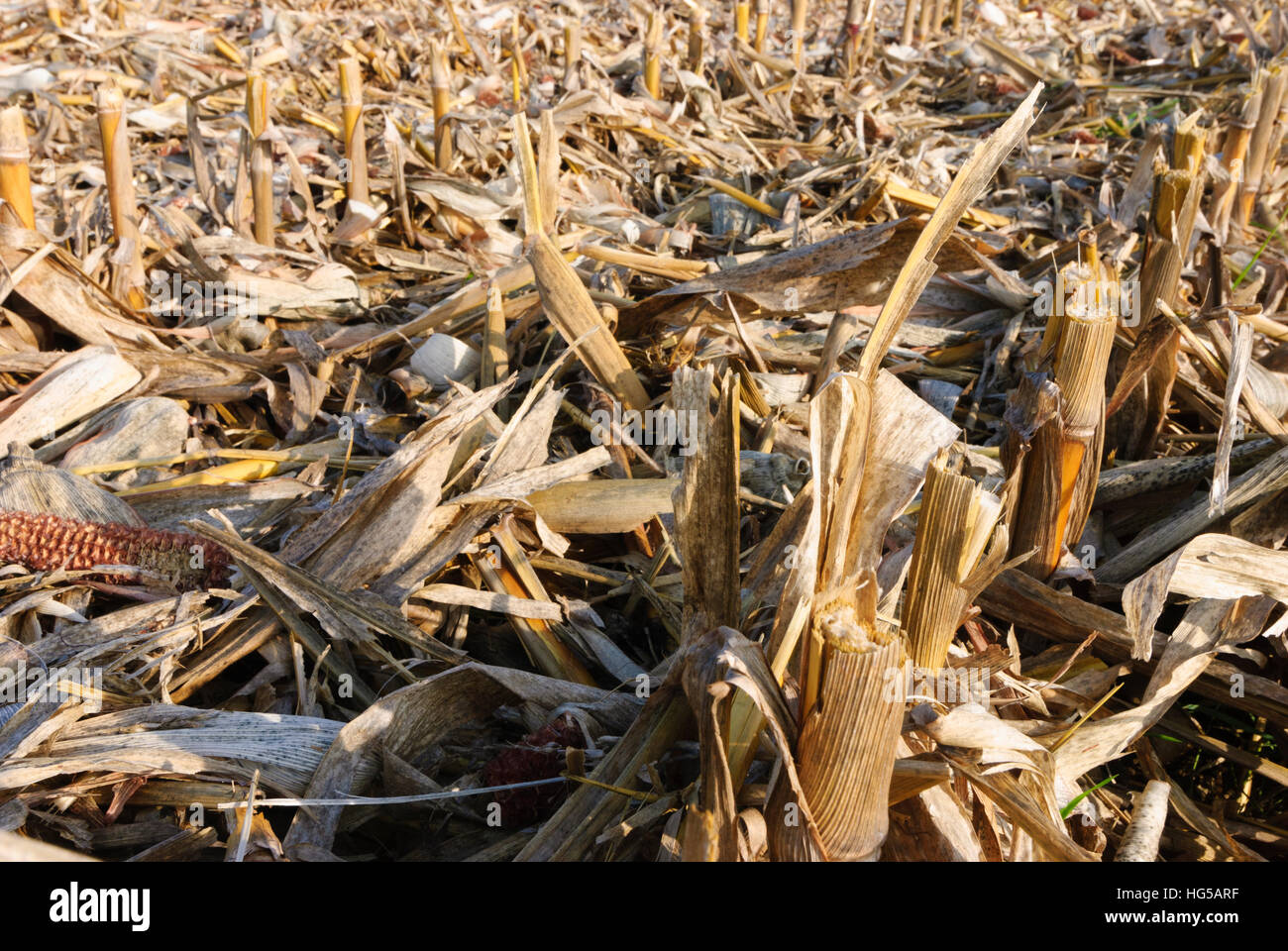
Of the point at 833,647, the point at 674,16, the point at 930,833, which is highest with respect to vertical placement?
the point at 674,16

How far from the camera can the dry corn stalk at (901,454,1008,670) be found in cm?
132

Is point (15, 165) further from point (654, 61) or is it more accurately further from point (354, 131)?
point (654, 61)

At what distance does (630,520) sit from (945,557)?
89 cm

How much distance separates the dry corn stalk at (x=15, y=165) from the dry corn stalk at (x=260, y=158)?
2.22 feet

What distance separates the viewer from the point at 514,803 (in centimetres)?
160

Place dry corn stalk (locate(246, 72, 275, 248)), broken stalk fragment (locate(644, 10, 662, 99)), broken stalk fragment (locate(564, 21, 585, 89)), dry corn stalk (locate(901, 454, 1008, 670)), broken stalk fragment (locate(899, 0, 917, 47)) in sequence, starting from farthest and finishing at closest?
broken stalk fragment (locate(899, 0, 917, 47)), broken stalk fragment (locate(644, 10, 662, 99)), broken stalk fragment (locate(564, 21, 585, 89)), dry corn stalk (locate(246, 72, 275, 248)), dry corn stalk (locate(901, 454, 1008, 670))

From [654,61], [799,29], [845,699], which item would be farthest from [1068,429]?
[799,29]

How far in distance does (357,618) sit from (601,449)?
25.8 inches

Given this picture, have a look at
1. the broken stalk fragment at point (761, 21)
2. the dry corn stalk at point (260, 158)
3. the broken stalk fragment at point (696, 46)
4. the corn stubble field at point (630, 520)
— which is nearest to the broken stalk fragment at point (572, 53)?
the broken stalk fragment at point (696, 46)

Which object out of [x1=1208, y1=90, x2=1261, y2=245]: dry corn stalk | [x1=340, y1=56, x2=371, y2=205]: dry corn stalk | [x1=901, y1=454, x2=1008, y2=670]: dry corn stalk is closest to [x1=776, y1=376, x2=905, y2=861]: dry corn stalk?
[x1=901, y1=454, x2=1008, y2=670]: dry corn stalk

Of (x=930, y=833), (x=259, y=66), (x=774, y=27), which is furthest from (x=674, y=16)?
(x=930, y=833)

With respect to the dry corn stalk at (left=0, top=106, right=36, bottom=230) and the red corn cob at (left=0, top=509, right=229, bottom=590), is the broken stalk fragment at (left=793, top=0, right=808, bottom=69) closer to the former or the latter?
the dry corn stalk at (left=0, top=106, right=36, bottom=230)

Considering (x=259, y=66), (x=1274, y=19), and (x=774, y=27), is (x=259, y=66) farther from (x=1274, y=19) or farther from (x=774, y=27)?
(x=1274, y=19)

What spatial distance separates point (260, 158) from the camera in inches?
126
